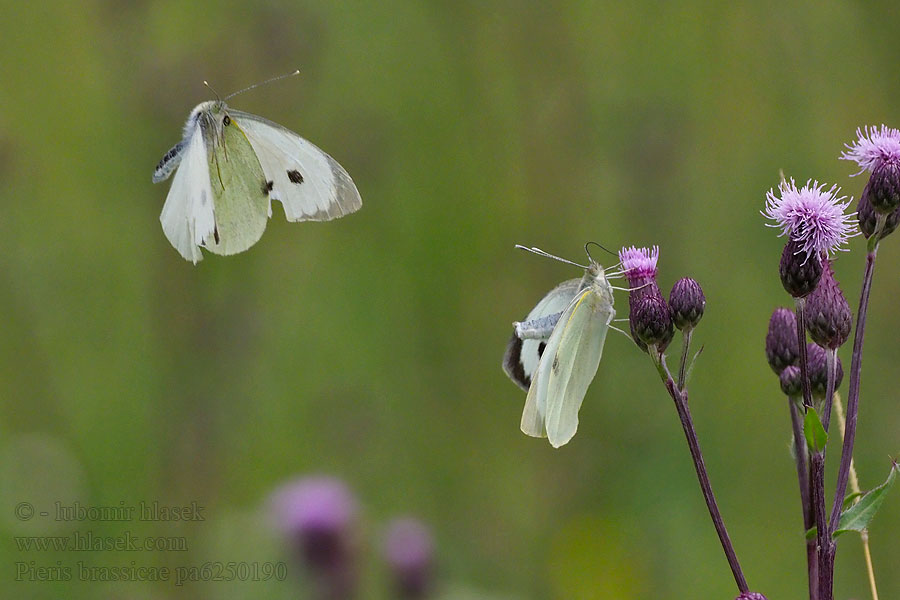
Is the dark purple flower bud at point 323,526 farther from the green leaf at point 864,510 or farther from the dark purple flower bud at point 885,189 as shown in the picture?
the dark purple flower bud at point 885,189

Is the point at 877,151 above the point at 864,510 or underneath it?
above

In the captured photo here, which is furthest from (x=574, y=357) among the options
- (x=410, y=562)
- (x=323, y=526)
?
(x=323, y=526)

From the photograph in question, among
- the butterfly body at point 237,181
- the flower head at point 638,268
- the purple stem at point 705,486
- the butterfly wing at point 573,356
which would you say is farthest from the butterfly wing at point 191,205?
the purple stem at point 705,486

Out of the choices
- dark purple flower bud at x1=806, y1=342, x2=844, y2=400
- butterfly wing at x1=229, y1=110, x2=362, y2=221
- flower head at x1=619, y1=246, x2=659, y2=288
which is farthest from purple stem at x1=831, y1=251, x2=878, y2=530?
butterfly wing at x1=229, y1=110, x2=362, y2=221

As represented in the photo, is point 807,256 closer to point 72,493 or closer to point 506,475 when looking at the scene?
point 506,475

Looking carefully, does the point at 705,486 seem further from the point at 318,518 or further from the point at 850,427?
the point at 318,518

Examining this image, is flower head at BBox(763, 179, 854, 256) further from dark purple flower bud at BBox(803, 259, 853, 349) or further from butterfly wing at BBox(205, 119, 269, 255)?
butterfly wing at BBox(205, 119, 269, 255)
